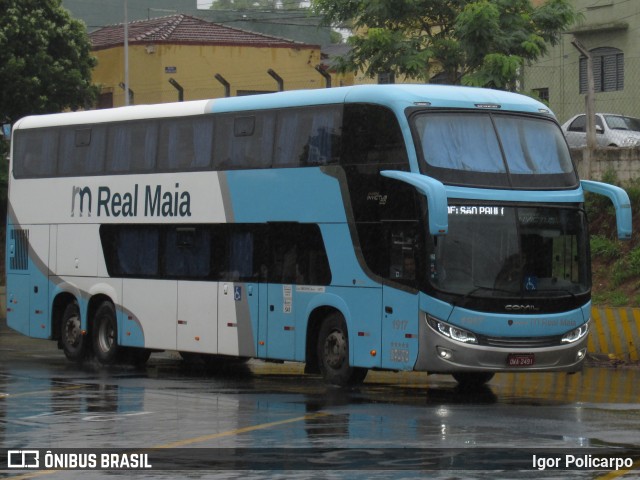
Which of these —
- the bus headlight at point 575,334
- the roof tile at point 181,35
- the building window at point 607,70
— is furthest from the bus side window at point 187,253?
the roof tile at point 181,35

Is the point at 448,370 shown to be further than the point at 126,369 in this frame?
No

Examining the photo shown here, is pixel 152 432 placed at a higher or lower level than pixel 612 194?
lower

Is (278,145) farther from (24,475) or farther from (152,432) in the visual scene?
(24,475)

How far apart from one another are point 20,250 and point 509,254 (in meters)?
10.8

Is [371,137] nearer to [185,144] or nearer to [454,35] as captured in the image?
[185,144]

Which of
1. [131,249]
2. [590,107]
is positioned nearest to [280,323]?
[131,249]

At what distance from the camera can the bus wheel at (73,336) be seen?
81.1ft

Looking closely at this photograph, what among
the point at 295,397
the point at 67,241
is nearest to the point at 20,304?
the point at 67,241

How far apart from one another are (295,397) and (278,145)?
4.02 metres

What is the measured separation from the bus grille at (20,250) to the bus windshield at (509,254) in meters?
10.1

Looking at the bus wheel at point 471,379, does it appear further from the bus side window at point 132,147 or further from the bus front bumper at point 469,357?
the bus side window at point 132,147

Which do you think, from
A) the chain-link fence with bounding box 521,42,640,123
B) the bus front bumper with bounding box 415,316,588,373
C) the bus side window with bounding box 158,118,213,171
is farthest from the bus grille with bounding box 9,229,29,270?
the chain-link fence with bounding box 521,42,640,123

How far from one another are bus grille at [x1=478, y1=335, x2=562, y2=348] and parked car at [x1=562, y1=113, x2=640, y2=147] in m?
16.4

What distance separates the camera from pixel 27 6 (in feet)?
139
